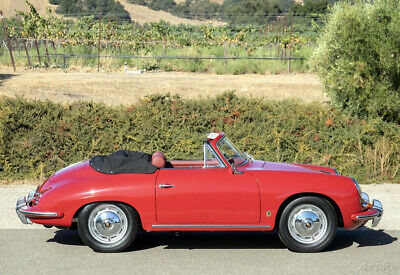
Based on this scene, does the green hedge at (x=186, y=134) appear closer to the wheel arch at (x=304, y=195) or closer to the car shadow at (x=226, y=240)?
the car shadow at (x=226, y=240)

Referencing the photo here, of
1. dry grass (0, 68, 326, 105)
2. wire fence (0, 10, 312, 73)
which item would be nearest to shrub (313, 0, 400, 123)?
dry grass (0, 68, 326, 105)

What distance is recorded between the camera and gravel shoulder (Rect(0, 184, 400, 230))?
780cm

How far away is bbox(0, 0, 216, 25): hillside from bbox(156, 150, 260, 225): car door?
82196mm

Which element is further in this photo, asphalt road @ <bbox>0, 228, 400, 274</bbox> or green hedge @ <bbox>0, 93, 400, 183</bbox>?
green hedge @ <bbox>0, 93, 400, 183</bbox>

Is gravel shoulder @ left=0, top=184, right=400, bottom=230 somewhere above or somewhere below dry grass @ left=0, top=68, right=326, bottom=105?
above

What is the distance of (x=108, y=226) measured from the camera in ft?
21.2

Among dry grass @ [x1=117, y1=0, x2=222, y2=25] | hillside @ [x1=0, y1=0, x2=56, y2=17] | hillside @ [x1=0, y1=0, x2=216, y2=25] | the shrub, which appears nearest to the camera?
the shrub

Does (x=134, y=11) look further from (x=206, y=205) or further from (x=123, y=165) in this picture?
(x=206, y=205)

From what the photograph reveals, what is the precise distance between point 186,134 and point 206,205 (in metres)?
4.84

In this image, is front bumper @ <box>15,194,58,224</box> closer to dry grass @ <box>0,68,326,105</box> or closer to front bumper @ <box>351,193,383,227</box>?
front bumper @ <box>351,193,383,227</box>

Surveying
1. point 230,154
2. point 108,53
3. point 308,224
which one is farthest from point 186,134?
point 108,53

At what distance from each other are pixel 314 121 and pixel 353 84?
2676 millimetres

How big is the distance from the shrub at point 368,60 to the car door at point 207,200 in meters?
6.66

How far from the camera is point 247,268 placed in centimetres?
600
